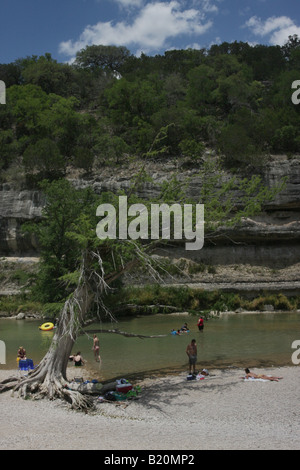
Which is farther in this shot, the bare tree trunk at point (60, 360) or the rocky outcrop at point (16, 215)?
the rocky outcrop at point (16, 215)

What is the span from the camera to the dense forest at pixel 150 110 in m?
46.7

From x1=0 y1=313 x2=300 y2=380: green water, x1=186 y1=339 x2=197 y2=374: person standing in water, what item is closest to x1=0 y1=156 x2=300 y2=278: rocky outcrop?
x1=0 y1=313 x2=300 y2=380: green water

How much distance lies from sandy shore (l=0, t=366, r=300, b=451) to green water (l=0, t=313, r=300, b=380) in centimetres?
255

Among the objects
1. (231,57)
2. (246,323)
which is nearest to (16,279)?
(246,323)

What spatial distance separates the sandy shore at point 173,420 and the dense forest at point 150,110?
32.9m

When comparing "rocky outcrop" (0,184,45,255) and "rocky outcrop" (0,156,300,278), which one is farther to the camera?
"rocky outcrop" (0,184,45,255)

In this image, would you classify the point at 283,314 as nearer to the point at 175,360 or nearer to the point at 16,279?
the point at 175,360

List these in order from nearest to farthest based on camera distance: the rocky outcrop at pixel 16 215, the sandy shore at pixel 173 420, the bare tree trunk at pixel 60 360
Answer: the sandy shore at pixel 173 420
the bare tree trunk at pixel 60 360
the rocky outcrop at pixel 16 215

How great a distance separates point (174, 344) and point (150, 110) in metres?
43.4

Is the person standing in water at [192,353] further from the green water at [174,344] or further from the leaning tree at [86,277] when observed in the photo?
the leaning tree at [86,277]

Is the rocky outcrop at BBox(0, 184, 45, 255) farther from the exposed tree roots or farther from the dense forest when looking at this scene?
the exposed tree roots

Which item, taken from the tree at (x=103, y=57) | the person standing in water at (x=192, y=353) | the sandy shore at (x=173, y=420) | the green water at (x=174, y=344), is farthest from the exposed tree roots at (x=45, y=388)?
the tree at (x=103, y=57)

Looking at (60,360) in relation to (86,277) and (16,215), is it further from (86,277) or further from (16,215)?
(16,215)

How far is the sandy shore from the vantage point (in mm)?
8469
